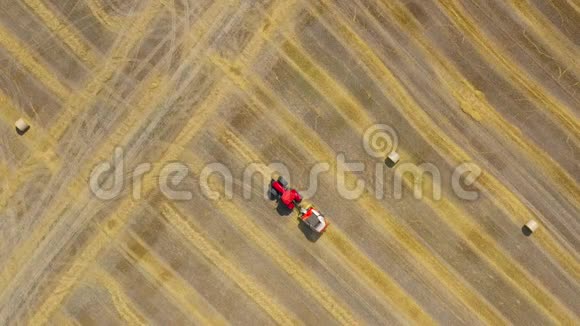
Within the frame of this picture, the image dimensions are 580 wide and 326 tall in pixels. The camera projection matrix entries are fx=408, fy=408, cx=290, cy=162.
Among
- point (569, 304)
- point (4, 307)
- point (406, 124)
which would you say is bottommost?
point (4, 307)

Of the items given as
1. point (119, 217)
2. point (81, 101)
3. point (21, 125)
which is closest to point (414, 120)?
point (119, 217)

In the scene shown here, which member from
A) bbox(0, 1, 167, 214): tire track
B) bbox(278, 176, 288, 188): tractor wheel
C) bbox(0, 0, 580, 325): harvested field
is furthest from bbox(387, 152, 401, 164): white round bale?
bbox(0, 1, 167, 214): tire track

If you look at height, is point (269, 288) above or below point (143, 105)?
below

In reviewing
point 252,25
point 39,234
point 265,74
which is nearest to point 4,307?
point 39,234

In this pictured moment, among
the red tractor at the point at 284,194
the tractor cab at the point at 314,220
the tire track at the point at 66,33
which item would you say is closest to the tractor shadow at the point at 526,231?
the tractor cab at the point at 314,220

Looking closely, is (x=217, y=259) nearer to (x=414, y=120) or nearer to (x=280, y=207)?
(x=280, y=207)

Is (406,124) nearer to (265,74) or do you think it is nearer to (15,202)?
(265,74)
